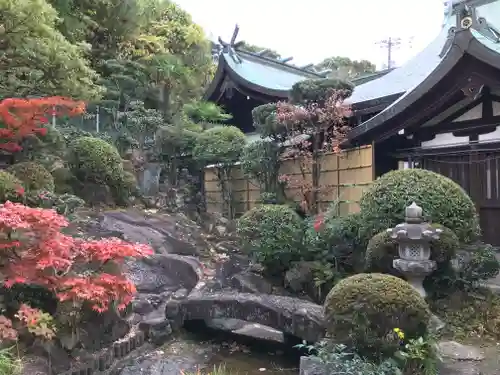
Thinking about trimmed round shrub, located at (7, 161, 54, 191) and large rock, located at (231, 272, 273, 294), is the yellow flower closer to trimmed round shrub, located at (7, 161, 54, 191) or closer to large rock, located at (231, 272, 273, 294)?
large rock, located at (231, 272, 273, 294)

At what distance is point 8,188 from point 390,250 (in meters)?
7.24

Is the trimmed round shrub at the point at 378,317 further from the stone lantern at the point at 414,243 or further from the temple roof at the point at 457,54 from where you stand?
the temple roof at the point at 457,54

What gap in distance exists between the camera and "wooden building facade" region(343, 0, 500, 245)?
779 centimetres

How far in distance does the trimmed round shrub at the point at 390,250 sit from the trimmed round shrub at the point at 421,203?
1.16 ft

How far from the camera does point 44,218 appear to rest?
5.16 metres

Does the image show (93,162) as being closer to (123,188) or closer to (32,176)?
(123,188)

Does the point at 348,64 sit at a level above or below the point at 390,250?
above

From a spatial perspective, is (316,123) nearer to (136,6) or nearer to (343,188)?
(343,188)

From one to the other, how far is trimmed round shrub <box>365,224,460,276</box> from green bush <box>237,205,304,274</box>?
5.95 ft

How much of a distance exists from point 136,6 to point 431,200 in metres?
14.5

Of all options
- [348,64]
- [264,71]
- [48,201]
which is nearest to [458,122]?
[48,201]

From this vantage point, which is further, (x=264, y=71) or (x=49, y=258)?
(x=264, y=71)

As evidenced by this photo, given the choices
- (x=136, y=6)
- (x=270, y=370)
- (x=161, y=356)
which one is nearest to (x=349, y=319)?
(x=270, y=370)

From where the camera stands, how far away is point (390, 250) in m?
6.67
